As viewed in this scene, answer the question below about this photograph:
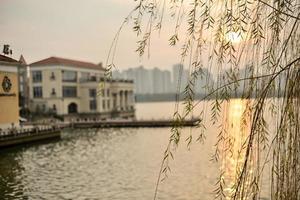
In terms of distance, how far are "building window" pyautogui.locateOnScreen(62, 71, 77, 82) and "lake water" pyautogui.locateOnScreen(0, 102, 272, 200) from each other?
25.3 meters

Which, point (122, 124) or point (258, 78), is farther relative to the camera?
point (122, 124)

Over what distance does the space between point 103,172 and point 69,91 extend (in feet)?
132

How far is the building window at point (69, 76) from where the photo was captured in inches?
2304

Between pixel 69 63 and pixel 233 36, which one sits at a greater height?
pixel 69 63

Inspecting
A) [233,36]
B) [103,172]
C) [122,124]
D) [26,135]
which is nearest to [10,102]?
[26,135]

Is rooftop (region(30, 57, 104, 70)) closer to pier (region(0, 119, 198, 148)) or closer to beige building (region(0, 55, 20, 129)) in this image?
pier (region(0, 119, 198, 148))

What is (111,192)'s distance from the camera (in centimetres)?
1569

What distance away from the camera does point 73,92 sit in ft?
199

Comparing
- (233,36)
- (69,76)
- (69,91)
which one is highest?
(69,76)

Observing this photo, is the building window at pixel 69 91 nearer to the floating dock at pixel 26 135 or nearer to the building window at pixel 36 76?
the building window at pixel 36 76

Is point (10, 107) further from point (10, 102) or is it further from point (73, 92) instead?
point (73, 92)

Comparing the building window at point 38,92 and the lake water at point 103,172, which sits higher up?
the building window at point 38,92

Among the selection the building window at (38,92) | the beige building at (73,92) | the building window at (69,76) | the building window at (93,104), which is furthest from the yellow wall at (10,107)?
the building window at (93,104)

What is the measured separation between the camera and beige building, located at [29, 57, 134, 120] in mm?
57625
